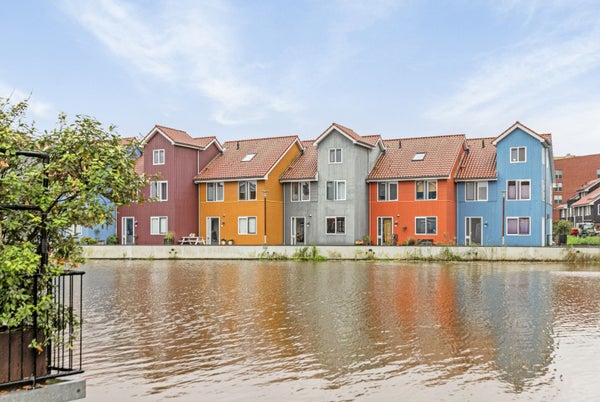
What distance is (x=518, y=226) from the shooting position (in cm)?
4575

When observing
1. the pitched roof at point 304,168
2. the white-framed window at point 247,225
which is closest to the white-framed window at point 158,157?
the white-framed window at point 247,225

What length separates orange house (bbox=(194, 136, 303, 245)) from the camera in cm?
4875

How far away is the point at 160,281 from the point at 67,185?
21172mm

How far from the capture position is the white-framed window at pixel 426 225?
46094 millimetres

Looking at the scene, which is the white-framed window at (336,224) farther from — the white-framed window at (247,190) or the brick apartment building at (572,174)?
the brick apartment building at (572,174)

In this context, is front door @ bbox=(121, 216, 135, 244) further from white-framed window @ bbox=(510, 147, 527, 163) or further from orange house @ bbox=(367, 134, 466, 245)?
white-framed window @ bbox=(510, 147, 527, 163)

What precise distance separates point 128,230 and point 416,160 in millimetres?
24905

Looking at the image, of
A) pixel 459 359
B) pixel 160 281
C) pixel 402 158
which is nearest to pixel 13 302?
pixel 459 359

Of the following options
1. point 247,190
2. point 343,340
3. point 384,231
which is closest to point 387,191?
point 384,231

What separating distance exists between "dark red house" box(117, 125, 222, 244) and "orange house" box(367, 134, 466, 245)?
49.2ft

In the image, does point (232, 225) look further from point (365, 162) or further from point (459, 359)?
point (459, 359)

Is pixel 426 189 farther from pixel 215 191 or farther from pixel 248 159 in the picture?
pixel 215 191

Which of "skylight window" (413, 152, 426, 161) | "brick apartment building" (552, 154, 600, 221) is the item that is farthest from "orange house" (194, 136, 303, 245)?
"brick apartment building" (552, 154, 600, 221)

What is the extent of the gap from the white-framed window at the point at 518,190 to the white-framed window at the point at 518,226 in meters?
1.55
